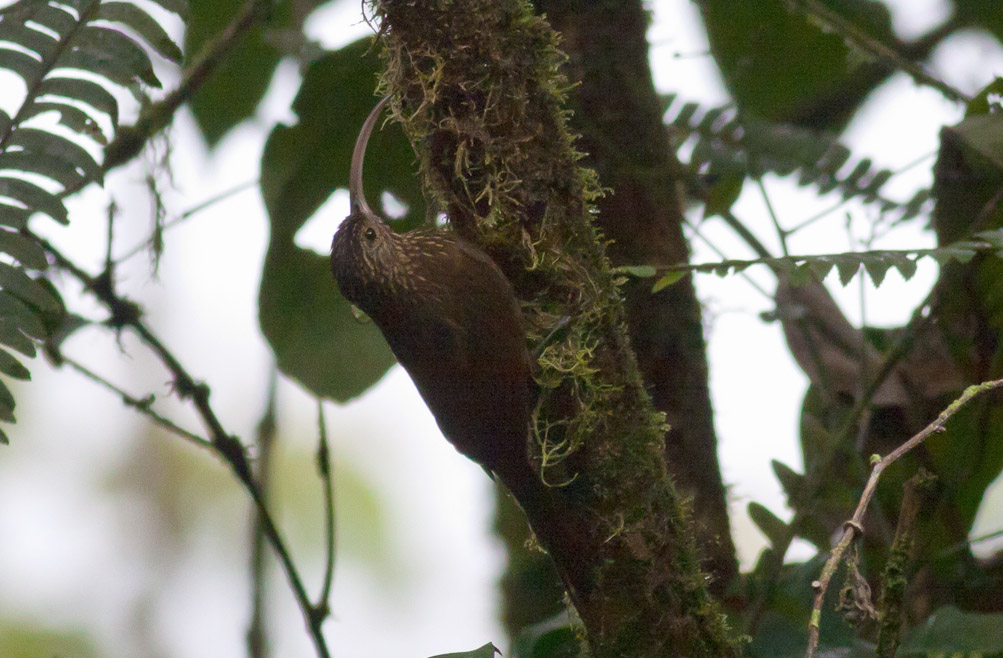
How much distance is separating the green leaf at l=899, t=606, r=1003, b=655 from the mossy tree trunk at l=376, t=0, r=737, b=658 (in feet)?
1.59

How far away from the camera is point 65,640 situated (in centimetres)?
580

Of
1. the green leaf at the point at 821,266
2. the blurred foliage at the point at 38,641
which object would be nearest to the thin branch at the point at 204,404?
the green leaf at the point at 821,266

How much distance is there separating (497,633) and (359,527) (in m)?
3.81

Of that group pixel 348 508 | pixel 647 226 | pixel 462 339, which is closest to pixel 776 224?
pixel 647 226

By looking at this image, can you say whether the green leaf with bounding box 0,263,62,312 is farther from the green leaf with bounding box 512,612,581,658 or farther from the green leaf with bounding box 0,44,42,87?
the green leaf with bounding box 512,612,581,658

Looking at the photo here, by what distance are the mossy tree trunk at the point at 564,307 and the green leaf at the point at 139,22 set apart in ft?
1.42

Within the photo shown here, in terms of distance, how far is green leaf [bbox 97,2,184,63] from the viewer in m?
1.82

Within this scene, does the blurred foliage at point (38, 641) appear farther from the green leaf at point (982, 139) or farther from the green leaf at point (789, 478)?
the green leaf at point (982, 139)

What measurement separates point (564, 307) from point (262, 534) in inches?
68.1

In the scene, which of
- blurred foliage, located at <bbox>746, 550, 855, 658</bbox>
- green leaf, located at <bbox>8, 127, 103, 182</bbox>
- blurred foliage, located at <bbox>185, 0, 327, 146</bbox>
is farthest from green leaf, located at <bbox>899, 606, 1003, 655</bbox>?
blurred foliage, located at <bbox>185, 0, 327, 146</bbox>

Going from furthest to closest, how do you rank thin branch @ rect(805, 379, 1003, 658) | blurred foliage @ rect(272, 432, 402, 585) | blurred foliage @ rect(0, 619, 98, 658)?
blurred foliage @ rect(272, 432, 402, 585) < blurred foliage @ rect(0, 619, 98, 658) < thin branch @ rect(805, 379, 1003, 658)

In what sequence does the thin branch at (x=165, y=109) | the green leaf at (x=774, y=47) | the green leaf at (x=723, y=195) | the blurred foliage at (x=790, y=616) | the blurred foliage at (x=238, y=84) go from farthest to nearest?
1. the blurred foliage at (x=238, y=84)
2. the green leaf at (x=774, y=47)
3. the green leaf at (x=723, y=195)
4. the thin branch at (x=165, y=109)
5. the blurred foliage at (x=790, y=616)

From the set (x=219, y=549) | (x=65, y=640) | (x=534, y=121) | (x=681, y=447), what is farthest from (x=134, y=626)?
(x=534, y=121)

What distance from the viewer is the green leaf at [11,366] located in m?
1.65
